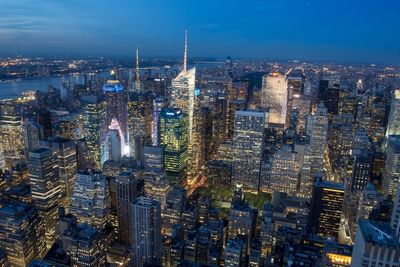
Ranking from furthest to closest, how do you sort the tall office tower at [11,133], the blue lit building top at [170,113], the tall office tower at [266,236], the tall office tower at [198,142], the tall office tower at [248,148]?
the tall office tower at [11,133], the tall office tower at [198,142], the blue lit building top at [170,113], the tall office tower at [248,148], the tall office tower at [266,236]

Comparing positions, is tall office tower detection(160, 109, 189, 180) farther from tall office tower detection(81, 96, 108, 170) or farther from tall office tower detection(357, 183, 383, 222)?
tall office tower detection(357, 183, 383, 222)

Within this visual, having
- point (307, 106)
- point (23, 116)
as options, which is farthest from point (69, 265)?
point (307, 106)

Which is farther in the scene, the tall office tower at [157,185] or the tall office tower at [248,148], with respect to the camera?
the tall office tower at [248,148]

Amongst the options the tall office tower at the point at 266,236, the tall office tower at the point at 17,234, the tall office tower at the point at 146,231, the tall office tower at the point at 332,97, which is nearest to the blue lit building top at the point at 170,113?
the tall office tower at the point at 146,231

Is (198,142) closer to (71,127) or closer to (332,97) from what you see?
(71,127)

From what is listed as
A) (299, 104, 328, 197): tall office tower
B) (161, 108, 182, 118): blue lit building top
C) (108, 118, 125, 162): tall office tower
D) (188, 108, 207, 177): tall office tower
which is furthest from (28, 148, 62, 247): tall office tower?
(299, 104, 328, 197): tall office tower

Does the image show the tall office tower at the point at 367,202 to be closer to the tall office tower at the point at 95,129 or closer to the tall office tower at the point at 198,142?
the tall office tower at the point at 198,142
